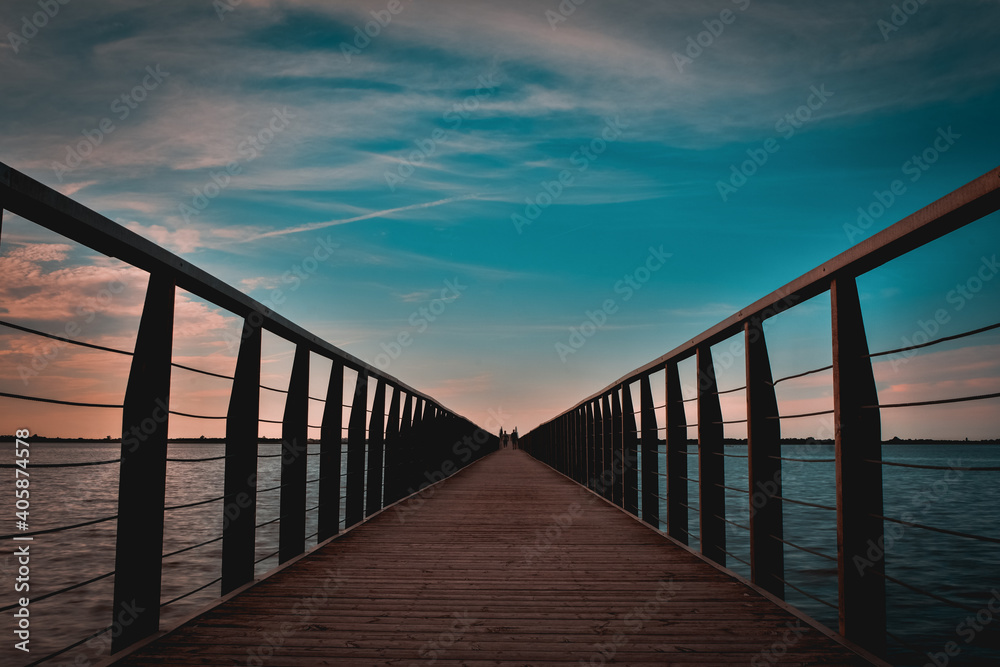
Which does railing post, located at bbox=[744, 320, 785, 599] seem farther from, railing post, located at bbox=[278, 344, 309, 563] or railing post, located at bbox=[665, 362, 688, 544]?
railing post, located at bbox=[278, 344, 309, 563]

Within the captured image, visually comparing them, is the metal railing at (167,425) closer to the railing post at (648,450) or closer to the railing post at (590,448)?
the railing post at (648,450)

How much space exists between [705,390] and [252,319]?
253cm

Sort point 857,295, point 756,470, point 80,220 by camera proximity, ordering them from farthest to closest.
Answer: point 756,470
point 857,295
point 80,220

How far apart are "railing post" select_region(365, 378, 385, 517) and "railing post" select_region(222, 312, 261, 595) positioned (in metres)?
3.21

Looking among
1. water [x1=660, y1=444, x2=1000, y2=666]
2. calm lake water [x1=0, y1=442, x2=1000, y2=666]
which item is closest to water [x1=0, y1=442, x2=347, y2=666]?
calm lake water [x1=0, y1=442, x2=1000, y2=666]

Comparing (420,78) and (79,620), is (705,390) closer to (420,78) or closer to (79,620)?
(420,78)

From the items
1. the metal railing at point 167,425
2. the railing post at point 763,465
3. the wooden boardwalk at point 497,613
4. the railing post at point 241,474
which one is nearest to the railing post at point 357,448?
Answer: the metal railing at point 167,425

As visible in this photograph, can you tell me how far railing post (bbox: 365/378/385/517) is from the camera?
261 inches

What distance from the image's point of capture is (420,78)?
8070 millimetres

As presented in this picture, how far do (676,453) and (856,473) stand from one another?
2.38m

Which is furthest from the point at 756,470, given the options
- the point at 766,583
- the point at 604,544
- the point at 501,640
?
the point at 604,544

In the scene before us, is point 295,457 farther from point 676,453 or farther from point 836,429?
point 836,429

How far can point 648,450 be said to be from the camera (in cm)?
561

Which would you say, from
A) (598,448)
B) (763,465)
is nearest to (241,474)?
(763,465)
